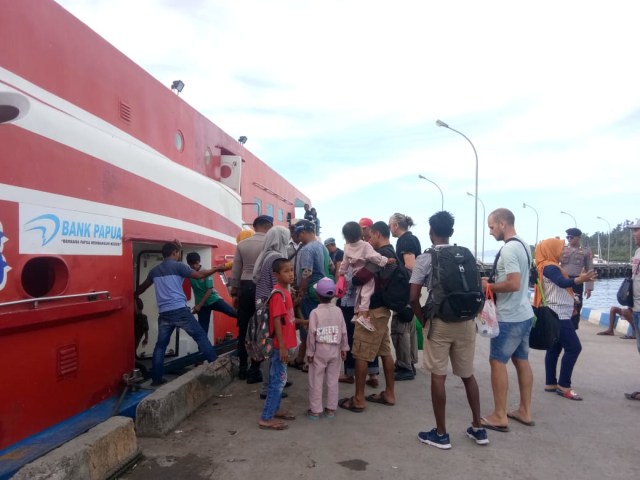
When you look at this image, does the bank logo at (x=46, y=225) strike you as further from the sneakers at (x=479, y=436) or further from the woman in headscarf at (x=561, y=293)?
the woman in headscarf at (x=561, y=293)

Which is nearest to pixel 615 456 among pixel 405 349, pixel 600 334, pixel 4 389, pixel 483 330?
pixel 483 330

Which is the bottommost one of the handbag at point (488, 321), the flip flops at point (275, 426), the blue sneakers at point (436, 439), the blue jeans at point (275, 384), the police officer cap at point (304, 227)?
the flip flops at point (275, 426)

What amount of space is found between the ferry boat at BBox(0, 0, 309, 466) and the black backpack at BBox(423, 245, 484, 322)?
2464mm

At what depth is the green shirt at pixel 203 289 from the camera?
5.83 m

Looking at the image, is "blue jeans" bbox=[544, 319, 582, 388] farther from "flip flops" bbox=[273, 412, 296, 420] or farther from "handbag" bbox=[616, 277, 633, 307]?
"flip flops" bbox=[273, 412, 296, 420]

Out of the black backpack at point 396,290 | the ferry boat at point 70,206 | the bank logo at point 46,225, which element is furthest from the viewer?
the black backpack at point 396,290

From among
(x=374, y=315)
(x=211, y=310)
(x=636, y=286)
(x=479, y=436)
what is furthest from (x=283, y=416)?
(x=636, y=286)

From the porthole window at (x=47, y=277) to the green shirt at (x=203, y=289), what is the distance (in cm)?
233

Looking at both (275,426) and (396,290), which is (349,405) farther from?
(396,290)

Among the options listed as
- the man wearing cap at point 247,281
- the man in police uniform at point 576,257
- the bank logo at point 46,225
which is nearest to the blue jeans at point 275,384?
the man wearing cap at point 247,281

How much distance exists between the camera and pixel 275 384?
408 centimetres

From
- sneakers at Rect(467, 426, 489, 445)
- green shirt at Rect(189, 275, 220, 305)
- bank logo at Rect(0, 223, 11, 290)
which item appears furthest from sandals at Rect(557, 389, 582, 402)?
bank logo at Rect(0, 223, 11, 290)

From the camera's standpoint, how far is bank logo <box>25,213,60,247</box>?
3246 mm

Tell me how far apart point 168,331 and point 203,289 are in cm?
119
